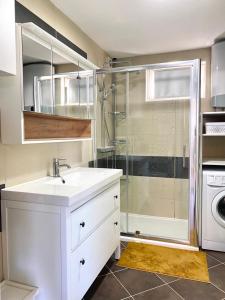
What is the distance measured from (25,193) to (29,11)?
54.1 inches

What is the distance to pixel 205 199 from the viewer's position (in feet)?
8.18

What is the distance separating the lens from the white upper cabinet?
4.04ft

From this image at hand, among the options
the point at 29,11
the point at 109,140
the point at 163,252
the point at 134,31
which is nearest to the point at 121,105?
the point at 109,140

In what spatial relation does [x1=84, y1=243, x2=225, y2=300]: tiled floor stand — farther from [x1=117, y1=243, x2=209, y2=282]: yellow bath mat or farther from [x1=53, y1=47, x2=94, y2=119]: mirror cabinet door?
[x1=53, y1=47, x2=94, y2=119]: mirror cabinet door

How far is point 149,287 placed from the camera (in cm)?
194

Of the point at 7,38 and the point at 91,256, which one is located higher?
the point at 7,38

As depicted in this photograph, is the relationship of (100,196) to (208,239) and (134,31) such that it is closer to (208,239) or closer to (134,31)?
(208,239)

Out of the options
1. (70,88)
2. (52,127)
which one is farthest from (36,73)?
(70,88)

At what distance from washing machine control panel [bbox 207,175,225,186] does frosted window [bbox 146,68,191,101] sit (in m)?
0.99

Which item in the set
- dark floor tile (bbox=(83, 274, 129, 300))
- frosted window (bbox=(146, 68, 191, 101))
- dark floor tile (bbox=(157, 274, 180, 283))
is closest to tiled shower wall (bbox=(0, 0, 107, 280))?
frosted window (bbox=(146, 68, 191, 101))

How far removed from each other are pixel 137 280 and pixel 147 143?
66.8 inches

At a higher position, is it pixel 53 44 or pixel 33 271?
pixel 53 44

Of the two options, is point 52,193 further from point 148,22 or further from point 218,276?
point 148,22

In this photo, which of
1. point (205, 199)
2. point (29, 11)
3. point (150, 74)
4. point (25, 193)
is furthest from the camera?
point (150, 74)
